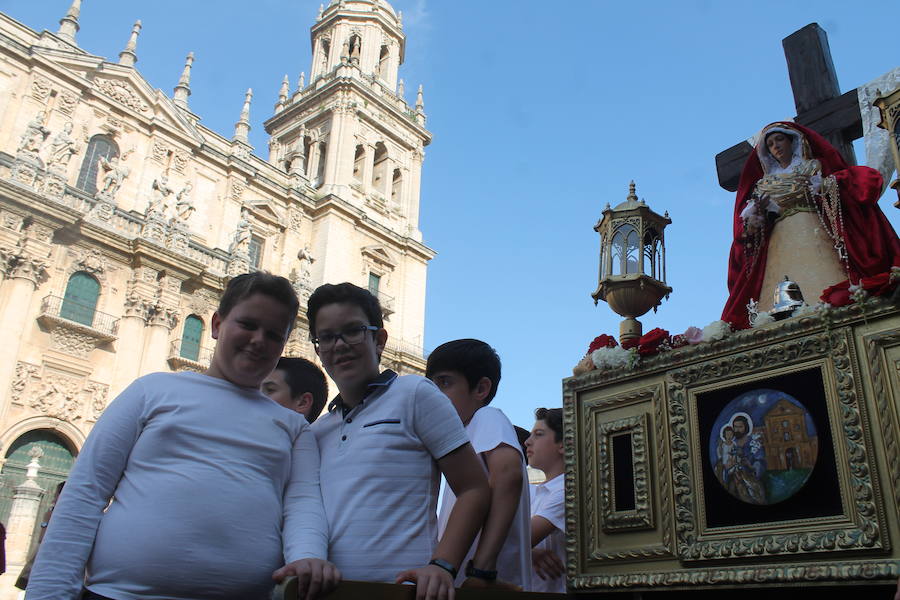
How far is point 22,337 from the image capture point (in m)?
16.3

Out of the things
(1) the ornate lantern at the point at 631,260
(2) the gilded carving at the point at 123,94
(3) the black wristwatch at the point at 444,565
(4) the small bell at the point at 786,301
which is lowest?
(3) the black wristwatch at the point at 444,565

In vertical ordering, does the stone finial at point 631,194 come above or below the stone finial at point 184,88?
below

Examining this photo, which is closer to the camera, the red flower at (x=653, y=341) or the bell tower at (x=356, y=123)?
the red flower at (x=653, y=341)

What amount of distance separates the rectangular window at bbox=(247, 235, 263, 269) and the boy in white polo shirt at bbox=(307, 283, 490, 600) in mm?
21503

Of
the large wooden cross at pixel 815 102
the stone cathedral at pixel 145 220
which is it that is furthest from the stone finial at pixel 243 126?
the large wooden cross at pixel 815 102

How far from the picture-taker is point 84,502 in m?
1.88

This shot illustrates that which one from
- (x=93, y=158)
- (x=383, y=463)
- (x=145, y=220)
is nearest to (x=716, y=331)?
(x=383, y=463)

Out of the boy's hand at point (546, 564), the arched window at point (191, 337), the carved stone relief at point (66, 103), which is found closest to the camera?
the boy's hand at point (546, 564)

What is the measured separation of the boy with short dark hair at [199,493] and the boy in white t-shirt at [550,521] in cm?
161

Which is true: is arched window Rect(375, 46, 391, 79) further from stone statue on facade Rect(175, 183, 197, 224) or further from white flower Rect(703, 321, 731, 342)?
white flower Rect(703, 321, 731, 342)

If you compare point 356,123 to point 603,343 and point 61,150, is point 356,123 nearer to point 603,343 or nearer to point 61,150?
point 61,150

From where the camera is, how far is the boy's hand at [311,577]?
1687 millimetres

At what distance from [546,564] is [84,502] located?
7.35ft

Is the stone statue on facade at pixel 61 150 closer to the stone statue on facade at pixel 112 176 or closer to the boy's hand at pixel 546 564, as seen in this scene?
the stone statue on facade at pixel 112 176
